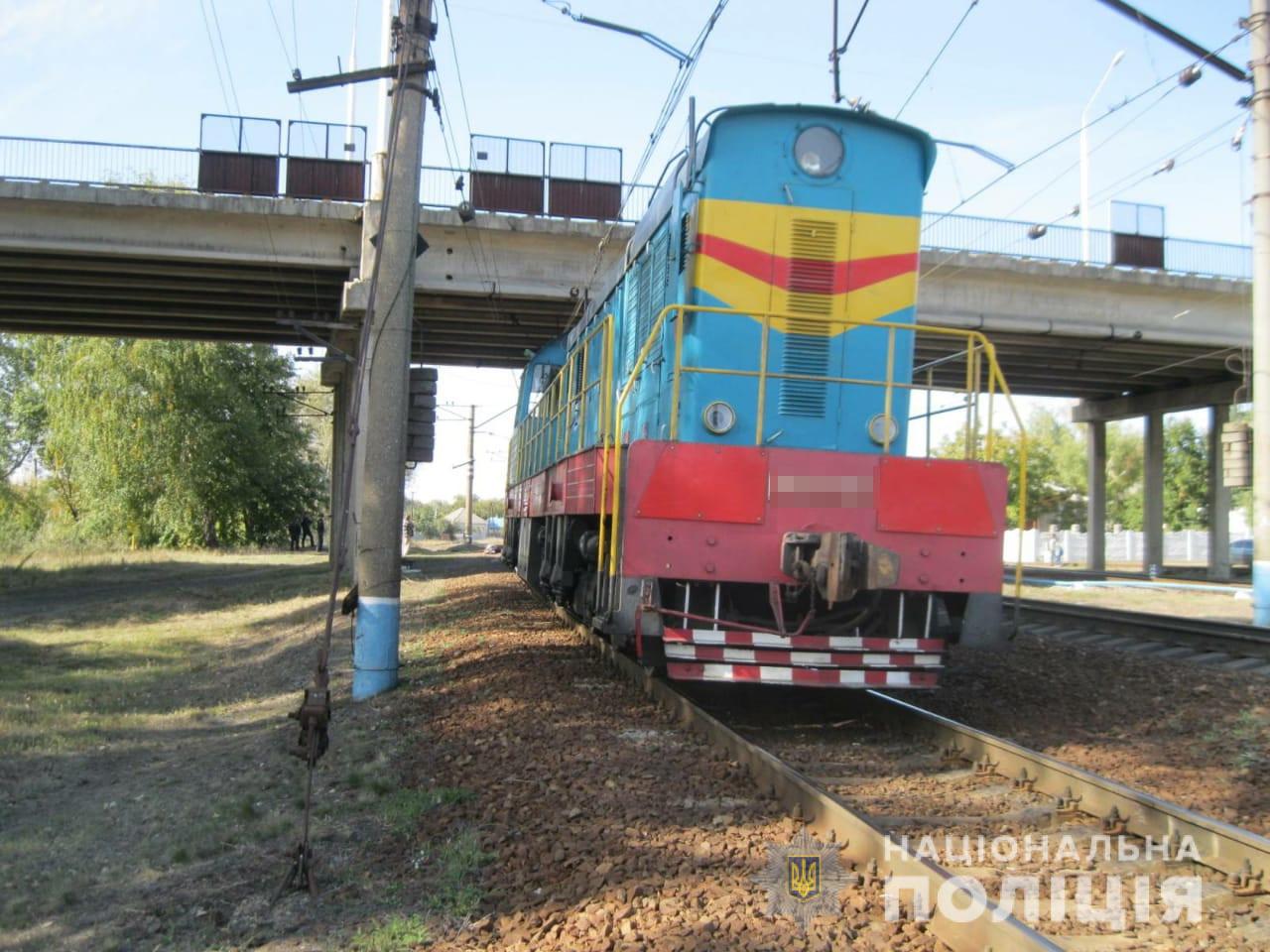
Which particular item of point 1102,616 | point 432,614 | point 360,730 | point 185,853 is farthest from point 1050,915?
point 432,614

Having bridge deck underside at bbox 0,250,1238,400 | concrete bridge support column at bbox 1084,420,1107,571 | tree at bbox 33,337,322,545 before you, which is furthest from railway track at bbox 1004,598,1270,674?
tree at bbox 33,337,322,545

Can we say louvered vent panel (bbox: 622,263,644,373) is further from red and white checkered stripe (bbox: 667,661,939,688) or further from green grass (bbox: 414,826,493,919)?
green grass (bbox: 414,826,493,919)

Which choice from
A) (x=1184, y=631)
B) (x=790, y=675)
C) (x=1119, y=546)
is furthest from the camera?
(x=1119, y=546)

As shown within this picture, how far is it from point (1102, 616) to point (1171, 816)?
7.69 metres

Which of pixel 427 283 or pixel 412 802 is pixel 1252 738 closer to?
pixel 412 802

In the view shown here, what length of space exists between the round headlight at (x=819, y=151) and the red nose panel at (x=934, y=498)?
239 cm

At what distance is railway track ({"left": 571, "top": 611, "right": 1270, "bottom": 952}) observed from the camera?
338cm

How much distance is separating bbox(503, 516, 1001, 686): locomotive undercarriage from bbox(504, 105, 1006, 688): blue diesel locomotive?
0.05 feet

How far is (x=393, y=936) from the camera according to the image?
3471mm

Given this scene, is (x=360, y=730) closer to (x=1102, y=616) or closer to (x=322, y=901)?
(x=322, y=901)

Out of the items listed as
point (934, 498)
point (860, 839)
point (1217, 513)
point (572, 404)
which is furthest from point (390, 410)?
point (1217, 513)

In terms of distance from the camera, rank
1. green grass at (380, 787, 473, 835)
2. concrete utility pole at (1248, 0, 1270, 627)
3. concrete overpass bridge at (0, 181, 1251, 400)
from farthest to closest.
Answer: concrete overpass bridge at (0, 181, 1251, 400) < concrete utility pole at (1248, 0, 1270, 627) < green grass at (380, 787, 473, 835)

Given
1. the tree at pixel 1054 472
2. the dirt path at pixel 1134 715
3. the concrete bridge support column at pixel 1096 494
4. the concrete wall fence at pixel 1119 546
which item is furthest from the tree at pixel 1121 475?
the dirt path at pixel 1134 715

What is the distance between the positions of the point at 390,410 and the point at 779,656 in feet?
13.1
